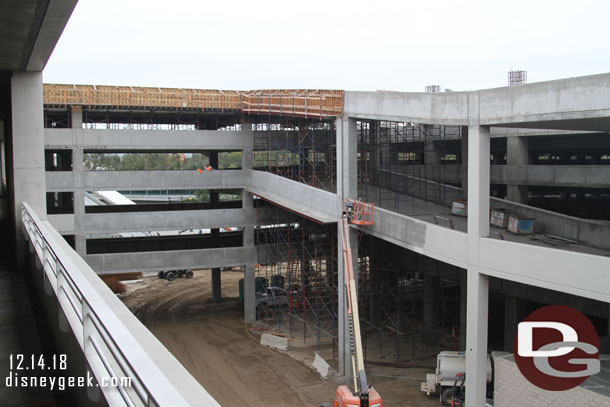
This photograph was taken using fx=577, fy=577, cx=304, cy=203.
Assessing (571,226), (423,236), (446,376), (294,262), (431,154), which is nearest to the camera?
(423,236)

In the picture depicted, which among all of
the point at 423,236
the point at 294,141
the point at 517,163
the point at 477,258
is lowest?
the point at 477,258

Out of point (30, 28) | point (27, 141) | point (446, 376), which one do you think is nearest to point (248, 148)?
point (446, 376)

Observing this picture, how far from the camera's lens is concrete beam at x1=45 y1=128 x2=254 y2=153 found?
29953mm

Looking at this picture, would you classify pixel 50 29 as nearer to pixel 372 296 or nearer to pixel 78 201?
pixel 78 201

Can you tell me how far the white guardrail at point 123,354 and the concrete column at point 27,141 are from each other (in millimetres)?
8207

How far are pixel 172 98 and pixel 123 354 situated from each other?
1162 inches

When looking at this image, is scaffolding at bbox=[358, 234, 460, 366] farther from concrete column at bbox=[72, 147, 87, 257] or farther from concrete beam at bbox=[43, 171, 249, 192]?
concrete column at bbox=[72, 147, 87, 257]

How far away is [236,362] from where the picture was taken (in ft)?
86.1

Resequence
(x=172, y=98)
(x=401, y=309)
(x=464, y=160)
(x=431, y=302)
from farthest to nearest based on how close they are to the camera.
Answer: (x=401, y=309), (x=172, y=98), (x=431, y=302), (x=464, y=160)

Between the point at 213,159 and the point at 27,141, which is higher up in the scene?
the point at 27,141

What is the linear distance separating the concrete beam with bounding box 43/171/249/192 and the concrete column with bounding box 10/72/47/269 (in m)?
17.4

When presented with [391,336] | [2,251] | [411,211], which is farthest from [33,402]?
[391,336]

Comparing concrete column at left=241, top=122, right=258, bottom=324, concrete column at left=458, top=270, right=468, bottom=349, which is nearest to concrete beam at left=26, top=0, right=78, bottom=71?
concrete column at left=458, top=270, right=468, bottom=349

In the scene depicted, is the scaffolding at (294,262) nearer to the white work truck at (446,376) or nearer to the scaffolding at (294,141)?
the scaffolding at (294,141)
